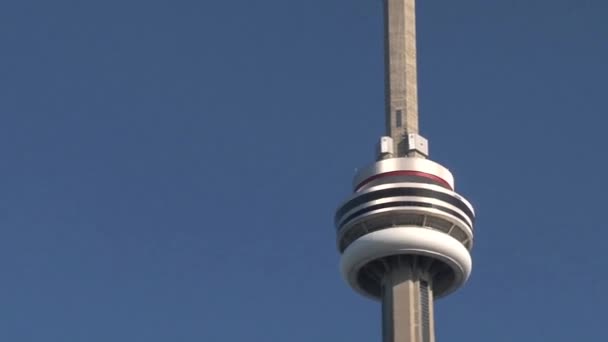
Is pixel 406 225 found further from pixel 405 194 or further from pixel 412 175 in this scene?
pixel 412 175

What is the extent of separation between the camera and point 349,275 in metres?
143

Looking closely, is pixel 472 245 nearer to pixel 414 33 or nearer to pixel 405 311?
pixel 405 311

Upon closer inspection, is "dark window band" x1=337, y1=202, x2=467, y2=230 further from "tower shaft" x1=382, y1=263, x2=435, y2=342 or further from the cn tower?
"tower shaft" x1=382, y1=263, x2=435, y2=342

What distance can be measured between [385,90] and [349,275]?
20286 mm

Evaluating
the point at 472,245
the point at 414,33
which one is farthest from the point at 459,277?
the point at 414,33

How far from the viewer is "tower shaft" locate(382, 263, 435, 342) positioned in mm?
138375

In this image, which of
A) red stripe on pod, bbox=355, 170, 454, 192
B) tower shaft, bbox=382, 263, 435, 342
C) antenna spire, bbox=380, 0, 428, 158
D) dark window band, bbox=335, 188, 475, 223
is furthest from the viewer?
antenna spire, bbox=380, 0, 428, 158

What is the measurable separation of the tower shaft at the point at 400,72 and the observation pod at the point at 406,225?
7.03 m

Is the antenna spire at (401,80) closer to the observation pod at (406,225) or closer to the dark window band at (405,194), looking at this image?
the observation pod at (406,225)

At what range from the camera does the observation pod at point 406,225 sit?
5472 inches

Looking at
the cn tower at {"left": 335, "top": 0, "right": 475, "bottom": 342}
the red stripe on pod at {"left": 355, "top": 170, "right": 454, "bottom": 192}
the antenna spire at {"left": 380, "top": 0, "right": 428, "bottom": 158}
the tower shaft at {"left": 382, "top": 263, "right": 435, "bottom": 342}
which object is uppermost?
the antenna spire at {"left": 380, "top": 0, "right": 428, "bottom": 158}

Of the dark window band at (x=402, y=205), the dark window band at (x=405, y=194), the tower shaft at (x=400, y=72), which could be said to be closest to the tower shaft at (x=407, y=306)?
the dark window band at (x=402, y=205)

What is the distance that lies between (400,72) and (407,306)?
974 inches

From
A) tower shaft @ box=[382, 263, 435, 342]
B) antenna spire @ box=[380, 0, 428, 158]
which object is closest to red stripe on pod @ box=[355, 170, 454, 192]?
antenna spire @ box=[380, 0, 428, 158]
